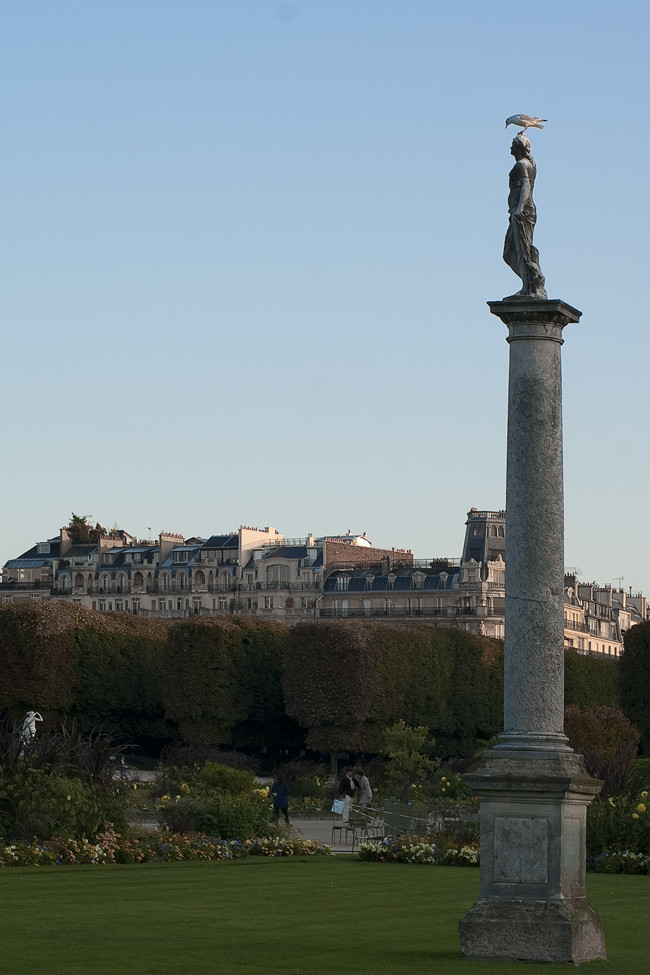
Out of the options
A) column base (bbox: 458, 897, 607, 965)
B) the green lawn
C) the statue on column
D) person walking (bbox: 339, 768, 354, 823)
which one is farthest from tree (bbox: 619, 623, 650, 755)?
column base (bbox: 458, 897, 607, 965)

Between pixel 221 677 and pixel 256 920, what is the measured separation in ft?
144

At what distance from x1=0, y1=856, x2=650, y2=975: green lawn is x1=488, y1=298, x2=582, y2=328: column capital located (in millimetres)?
4826

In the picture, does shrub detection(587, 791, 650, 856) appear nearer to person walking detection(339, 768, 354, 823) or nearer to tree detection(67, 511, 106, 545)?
person walking detection(339, 768, 354, 823)

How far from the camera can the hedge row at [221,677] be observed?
56406mm

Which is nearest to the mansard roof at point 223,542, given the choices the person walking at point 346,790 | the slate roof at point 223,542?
the slate roof at point 223,542

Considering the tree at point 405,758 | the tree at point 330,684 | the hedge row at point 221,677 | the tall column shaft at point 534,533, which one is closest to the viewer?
the tall column shaft at point 534,533

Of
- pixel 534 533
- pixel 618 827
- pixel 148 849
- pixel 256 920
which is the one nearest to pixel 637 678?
pixel 618 827

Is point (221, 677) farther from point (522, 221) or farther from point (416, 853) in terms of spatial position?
point (522, 221)

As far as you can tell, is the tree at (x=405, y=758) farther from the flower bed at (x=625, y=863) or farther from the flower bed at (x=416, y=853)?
the flower bed at (x=625, y=863)

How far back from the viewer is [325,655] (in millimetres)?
59188

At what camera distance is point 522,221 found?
14328 mm

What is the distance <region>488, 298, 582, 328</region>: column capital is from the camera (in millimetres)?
13672

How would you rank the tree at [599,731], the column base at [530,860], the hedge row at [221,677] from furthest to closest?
the hedge row at [221,677], the tree at [599,731], the column base at [530,860]

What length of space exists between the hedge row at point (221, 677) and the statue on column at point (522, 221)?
4281cm
